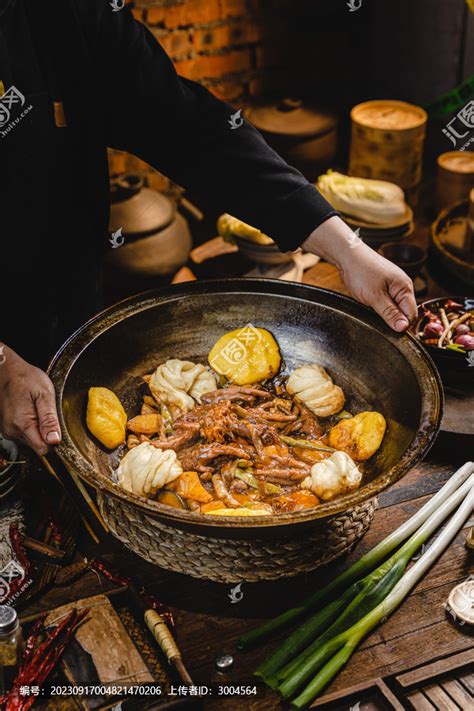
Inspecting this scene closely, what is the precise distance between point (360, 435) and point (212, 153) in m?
1.31

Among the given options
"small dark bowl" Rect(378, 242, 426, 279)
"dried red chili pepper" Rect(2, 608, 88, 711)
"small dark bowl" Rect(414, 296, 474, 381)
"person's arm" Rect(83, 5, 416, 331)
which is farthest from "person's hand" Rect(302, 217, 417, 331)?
"dried red chili pepper" Rect(2, 608, 88, 711)

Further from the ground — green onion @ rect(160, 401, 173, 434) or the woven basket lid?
the woven basket lid

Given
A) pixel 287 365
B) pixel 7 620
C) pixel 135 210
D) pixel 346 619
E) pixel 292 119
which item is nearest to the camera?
pixel 7 620

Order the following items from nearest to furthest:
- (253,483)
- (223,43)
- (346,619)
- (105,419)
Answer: (346,619)
(253,483)
(105,419)
(223,43)

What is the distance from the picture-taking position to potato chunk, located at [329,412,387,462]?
2.49m

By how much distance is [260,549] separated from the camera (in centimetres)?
217

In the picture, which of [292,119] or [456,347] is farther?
[292,119]

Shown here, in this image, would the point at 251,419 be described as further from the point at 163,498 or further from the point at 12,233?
the point at 12,233

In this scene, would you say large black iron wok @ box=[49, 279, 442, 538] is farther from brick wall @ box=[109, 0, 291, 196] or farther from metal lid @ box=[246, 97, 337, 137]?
brick wall @ box=[109, 0, 291, 196]

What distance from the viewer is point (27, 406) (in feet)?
7.31

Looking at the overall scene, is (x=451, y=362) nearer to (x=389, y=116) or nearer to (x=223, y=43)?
(x=389, y=116)

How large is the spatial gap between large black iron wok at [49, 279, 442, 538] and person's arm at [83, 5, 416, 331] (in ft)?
0.57

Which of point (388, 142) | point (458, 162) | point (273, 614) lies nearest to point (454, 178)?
point (458, 162)

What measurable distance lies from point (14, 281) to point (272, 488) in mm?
1429
